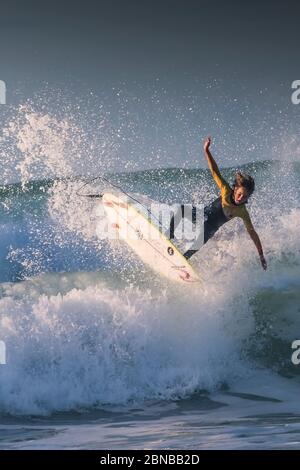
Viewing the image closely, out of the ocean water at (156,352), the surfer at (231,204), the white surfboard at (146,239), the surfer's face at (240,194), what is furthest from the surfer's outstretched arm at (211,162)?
the ocean water at (156,352)

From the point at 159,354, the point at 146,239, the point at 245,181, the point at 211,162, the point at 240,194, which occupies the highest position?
the point at 211,162

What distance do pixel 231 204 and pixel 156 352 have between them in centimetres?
176

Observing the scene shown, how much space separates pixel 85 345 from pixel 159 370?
0.80 m

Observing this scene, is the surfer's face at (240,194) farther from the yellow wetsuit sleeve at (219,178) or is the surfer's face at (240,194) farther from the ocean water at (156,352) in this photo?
the ocean water at (156,352)

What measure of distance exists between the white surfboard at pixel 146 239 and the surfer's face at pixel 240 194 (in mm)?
1032

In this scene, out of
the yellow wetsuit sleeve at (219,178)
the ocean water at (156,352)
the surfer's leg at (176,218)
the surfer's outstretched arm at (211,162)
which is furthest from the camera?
the surfer's leg at (176,218)

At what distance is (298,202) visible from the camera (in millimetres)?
14609

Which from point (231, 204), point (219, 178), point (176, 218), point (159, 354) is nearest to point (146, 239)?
point (176, 218)

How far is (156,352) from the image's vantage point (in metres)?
7.63

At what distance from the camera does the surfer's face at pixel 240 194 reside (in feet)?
25.1

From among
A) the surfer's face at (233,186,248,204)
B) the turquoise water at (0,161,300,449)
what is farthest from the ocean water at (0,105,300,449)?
the surfer's face at (233,186,248,204)

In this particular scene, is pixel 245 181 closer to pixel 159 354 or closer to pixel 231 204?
pixel 231 204

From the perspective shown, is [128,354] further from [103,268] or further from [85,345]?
[103,268]
